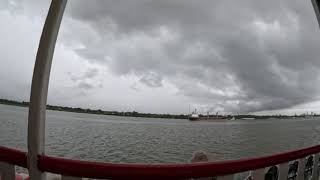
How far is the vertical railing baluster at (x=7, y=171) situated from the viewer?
2.22m

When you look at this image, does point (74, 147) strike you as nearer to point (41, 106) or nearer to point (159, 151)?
point (159, 151)

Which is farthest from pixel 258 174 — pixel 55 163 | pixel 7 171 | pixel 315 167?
pixel 7 171

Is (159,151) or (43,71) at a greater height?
(43,71)

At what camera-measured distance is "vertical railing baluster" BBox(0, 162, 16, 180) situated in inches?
87.4

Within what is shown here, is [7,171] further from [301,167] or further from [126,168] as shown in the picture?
[301,167]

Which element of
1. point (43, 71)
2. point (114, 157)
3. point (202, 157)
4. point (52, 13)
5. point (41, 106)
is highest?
point (52, 13)

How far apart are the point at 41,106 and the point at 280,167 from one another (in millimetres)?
2129

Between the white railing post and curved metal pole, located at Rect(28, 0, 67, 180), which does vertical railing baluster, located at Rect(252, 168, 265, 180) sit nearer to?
the white railing post

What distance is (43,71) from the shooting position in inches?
73.6

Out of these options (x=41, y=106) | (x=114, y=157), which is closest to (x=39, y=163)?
(x=41, y=106)

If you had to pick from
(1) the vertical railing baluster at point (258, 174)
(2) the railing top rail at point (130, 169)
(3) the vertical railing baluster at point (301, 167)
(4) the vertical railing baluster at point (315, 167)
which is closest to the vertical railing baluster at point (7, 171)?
(2) the railing top rail at point (130, 169)

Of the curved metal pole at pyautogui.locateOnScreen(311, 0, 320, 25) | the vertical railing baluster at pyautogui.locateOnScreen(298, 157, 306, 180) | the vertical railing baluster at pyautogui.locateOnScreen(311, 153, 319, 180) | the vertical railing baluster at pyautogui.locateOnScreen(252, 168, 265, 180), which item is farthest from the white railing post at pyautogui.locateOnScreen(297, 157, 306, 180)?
the curved metal pole at pyautogui.locateOnScreen(311, 0, 320, 25)

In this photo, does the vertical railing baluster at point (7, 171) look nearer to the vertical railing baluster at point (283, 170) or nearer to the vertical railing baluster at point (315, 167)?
the vertical railing baluster at point (283, 170)

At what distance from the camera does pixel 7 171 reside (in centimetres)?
224
